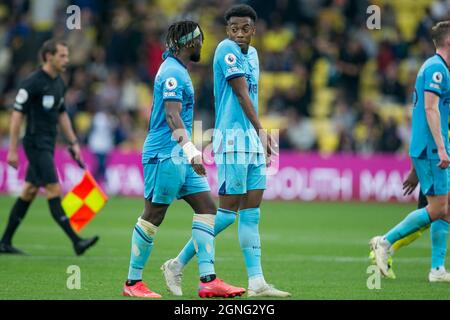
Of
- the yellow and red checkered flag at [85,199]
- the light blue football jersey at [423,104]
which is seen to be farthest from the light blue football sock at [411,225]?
the yellow and red checkered flag at [85,199]

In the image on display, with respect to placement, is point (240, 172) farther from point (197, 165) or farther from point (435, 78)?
point (435, 78)

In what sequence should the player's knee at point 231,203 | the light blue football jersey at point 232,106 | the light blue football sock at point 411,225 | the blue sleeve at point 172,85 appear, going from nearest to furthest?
the blue sleeve at point 172,85, the light blue football jersey at point 232,106, the player's knee at point 231,203, the light blue football sock at point 411,225

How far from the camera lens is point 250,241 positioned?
358 inches

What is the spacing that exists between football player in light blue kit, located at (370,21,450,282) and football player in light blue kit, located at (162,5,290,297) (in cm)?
201

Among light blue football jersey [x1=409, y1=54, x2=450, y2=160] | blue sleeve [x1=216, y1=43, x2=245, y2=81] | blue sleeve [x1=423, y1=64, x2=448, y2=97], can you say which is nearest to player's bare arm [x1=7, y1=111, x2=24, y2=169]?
blue sleeve [x1=216, y1=43, x2=245, y2=81]

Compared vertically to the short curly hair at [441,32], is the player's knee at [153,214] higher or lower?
lower

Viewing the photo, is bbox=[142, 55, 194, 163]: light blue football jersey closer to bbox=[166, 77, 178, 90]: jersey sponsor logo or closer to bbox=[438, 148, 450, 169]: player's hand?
bbox=[166, 77, 178, 90]: jersey sponsor logo

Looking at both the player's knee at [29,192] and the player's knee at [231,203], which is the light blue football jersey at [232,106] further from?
the player's knee at [29,192]

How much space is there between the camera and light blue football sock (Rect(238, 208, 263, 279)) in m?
9.07

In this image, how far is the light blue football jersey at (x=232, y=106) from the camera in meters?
8.99

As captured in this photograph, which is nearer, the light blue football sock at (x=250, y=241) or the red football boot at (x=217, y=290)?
the red football boot at (x=217, y=290)

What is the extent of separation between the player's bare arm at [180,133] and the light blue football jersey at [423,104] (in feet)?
9.52

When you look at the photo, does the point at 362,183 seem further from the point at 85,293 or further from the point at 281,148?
the point at 85,293

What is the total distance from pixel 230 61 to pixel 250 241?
1.70 m
